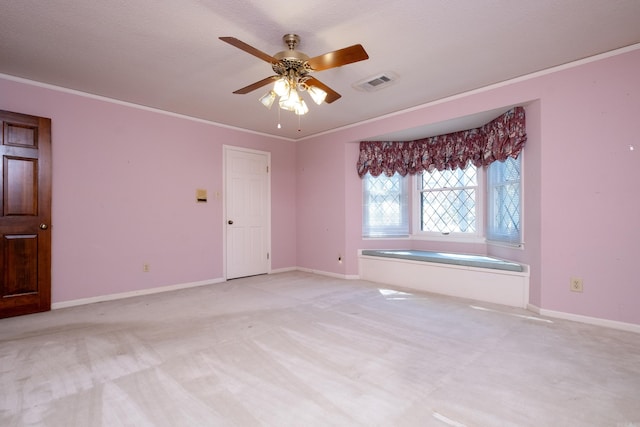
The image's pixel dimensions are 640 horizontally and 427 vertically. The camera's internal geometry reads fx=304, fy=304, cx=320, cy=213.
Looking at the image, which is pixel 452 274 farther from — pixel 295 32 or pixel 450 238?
pixel 295 32

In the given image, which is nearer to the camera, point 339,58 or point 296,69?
point 339,58

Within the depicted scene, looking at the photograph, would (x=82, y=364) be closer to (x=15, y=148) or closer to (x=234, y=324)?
(x=234, y=324)

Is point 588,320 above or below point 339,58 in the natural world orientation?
below

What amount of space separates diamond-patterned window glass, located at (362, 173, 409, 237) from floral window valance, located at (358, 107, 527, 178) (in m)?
0.22

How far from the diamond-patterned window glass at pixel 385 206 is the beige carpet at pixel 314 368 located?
1.77 metres

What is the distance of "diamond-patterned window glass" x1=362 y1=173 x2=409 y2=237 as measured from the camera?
4.90 m

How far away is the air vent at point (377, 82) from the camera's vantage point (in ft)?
10.1

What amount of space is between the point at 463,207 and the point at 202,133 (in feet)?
13.0

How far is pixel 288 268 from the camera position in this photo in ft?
18.1

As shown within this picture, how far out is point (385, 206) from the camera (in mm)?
4930

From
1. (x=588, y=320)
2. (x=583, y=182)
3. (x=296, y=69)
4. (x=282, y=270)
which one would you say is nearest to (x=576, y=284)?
(x=588, y=320)

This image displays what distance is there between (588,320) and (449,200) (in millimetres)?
2176

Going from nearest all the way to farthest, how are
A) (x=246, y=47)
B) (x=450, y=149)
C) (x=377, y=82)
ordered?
(x=246, y=47) < (x=377, y=82) < (x=450, y=149)

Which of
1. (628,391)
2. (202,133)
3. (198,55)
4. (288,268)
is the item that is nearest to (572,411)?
(628,391)
